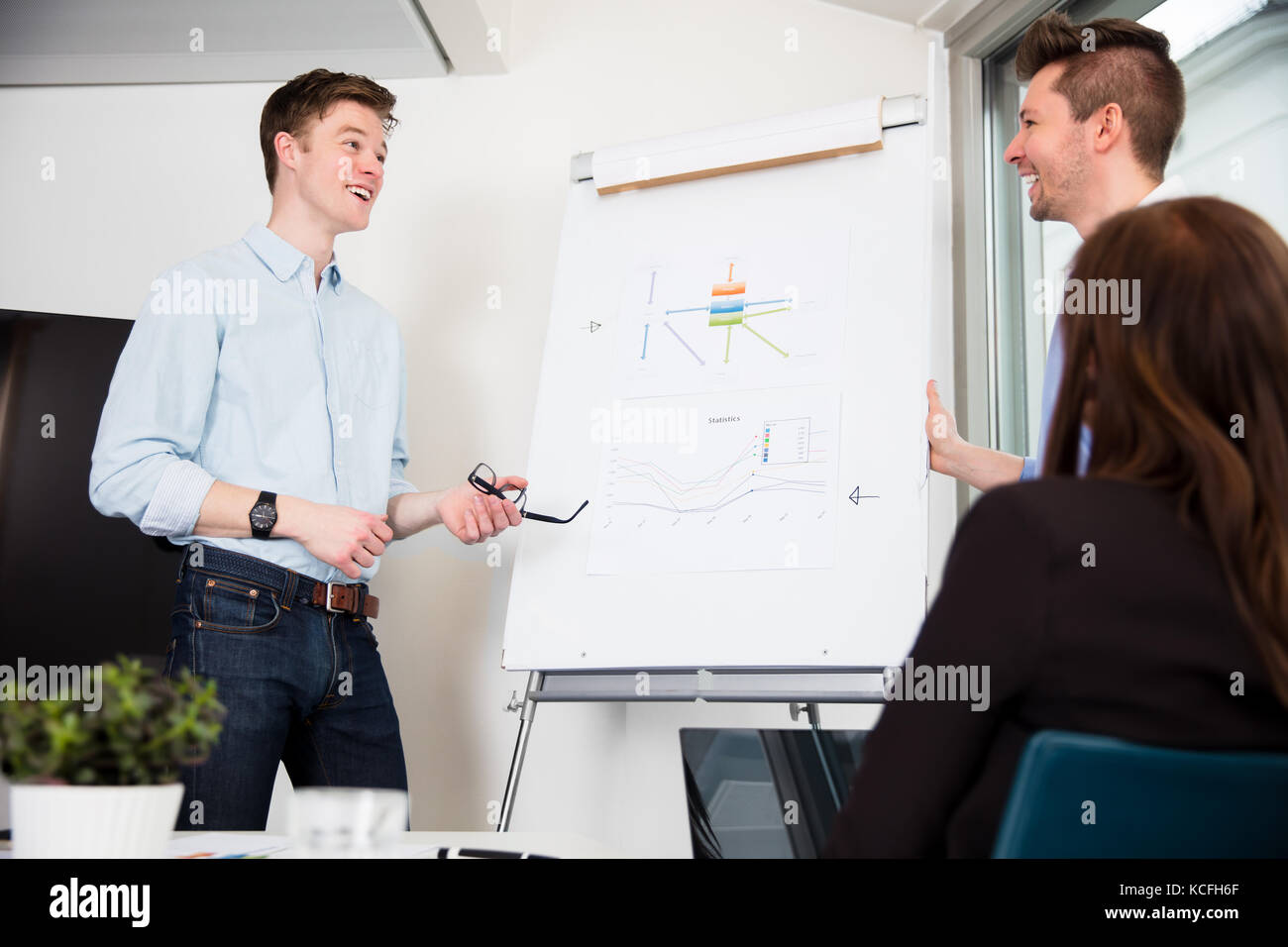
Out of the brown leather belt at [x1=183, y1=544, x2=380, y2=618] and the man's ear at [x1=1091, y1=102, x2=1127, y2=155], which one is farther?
the man's ear at [x1=1091, y1=102, x2=1127, y2=155]

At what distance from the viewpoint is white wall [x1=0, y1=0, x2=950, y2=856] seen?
99.3 inches

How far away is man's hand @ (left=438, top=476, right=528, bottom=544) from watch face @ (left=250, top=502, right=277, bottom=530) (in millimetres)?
356

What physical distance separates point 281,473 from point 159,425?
21 cm

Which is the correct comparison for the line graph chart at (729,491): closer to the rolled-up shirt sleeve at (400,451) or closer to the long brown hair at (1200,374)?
the rolled-up shirt sleeve at (400,451)

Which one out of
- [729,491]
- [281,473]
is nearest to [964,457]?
[729,491]

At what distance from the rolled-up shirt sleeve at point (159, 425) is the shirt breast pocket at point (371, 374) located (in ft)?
0.95

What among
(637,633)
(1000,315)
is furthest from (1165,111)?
(637,633)

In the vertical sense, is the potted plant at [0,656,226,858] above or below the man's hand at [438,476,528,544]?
below

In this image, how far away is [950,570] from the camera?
2.62 feet

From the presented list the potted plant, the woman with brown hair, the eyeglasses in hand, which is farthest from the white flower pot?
the eyeglasses in hand

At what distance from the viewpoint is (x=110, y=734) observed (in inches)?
28.1

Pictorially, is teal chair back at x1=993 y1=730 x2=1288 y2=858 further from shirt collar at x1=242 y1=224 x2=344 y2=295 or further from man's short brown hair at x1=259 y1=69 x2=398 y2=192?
man's short brown hair at x1=259 y1=69 x2=398 y2=192

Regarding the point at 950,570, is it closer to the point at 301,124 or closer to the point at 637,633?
the point at 637,633

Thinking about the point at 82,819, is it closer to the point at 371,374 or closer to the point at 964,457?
the point at 371,374
